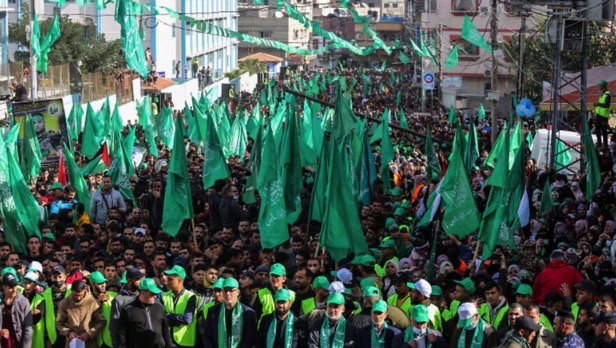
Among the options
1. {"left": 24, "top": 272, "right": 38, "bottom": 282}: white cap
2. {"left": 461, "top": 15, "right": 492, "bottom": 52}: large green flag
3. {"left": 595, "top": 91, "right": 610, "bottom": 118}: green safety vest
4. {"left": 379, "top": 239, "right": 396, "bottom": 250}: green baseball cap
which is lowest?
{"left": 379, "top": 239, "right": 396, "bottom": 250}: green baseball cap

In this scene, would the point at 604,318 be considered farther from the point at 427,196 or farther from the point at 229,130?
the point at 229,130

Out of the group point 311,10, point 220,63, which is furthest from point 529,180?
point 311,10

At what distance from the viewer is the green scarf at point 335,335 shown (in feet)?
35.4

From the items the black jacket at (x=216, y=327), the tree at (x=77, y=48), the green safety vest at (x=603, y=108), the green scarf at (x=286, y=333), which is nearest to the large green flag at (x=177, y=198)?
the black jacket at (x=216, y=327)

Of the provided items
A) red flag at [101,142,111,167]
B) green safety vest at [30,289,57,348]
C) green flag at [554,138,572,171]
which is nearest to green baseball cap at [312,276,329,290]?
green safety vest at [30,289,57,348]

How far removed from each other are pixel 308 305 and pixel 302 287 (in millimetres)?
397

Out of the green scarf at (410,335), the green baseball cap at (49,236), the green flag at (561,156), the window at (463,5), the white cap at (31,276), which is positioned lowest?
the green flag at (561,156)

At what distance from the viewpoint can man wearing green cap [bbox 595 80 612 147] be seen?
2261 centimetres

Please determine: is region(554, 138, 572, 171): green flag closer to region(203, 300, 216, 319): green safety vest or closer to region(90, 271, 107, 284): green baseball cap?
region(203, 300, 216, 319): green safety vest

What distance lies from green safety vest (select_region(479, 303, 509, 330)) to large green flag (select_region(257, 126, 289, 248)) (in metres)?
4.24

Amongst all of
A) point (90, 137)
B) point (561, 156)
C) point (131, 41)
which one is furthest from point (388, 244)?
point (131, 41)

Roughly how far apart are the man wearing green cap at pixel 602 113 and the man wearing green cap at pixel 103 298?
12.4 meters

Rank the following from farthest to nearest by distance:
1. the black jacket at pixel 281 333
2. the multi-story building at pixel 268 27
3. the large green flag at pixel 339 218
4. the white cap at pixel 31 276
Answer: the multi-story building at pixel 268 27 < the large green flag at pixel 339 218 < the white cap at pixel 31 276 < the black jacket at pixel 281 333

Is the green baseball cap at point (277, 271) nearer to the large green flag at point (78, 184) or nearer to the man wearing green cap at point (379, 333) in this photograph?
the man wearing green cap at point (379, 333)
